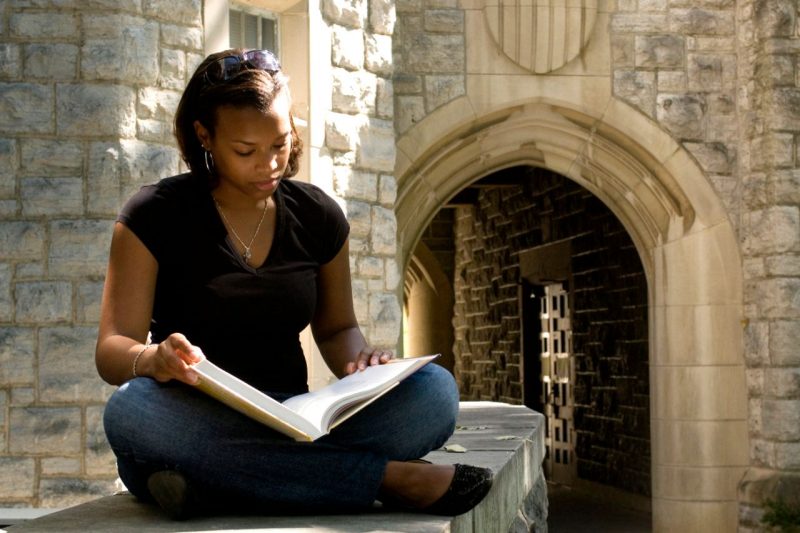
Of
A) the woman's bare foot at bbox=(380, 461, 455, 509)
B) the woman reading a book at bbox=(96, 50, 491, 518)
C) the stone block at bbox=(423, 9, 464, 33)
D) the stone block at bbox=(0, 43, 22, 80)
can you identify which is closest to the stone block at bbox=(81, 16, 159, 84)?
the stone block at bbox=(0, 43, 22, 80)

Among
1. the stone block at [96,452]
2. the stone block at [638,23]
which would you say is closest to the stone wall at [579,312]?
the stone block at [638,23]

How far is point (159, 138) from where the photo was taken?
5.54m

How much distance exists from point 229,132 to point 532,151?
626 cm

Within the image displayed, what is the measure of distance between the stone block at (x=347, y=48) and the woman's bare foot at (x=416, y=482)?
4.68 metres

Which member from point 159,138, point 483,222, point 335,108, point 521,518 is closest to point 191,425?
point 521,518

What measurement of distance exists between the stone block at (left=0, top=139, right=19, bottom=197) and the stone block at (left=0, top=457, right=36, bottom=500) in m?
1.03

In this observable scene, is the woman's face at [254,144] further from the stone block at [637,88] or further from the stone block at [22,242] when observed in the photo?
the stone block at [637,88]

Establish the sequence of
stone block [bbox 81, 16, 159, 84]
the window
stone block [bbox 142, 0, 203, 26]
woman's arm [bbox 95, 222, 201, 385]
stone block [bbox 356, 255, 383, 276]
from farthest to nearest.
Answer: stone block [bbox 356, 255, 383, 276] → the window → stone block [bbox 142, 0, 203, 26] → stone block [bbox 81, 16, 159, 84] → woman's arm [bbox 95, 222, 201, 385]

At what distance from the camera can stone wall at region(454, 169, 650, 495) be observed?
10180 millimetres

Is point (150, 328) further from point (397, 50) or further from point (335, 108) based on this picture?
point (397, 50)

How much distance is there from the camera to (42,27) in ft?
18.0

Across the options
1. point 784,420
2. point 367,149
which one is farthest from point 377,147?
point 784,420

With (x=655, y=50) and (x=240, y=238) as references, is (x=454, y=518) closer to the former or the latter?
(x=240, y=238)

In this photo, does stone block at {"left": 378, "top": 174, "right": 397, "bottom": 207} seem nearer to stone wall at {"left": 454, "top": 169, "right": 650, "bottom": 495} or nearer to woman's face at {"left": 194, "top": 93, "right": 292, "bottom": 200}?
stone wall at {"left": 454, "top": 169, "right": 650, "bottom": 495}
